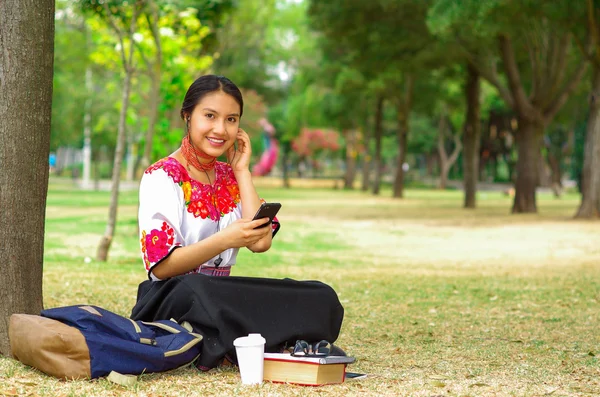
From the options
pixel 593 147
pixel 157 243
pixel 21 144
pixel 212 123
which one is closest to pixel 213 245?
pixel 157 243

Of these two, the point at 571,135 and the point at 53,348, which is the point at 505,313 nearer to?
the point at 53,348

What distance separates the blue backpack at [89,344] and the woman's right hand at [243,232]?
0.53 m

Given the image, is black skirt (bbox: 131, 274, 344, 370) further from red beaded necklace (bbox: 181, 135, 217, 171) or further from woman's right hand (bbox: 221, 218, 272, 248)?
red beaded necklace (bbox: 181, 135, 217, 171)

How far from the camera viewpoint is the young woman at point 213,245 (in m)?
4.54

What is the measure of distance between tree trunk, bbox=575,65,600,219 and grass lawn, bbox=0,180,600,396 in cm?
161

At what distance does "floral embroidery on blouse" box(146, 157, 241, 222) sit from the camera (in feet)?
15.5

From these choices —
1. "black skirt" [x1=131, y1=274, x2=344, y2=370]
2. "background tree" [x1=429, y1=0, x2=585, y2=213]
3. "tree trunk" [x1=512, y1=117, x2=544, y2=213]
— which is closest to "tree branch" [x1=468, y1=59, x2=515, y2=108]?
"background tree" [x1=429, y1=0, x2=585, y2=213]

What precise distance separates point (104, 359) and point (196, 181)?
3.41ft

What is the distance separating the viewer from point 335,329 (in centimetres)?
493

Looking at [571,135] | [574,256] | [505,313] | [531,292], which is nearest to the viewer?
[505,313]

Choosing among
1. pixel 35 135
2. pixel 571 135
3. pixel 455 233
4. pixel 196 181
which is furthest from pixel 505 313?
pixel 571 135

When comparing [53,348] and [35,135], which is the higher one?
[35,135]

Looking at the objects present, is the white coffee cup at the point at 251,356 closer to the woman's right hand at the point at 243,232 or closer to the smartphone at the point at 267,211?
the woman's right hand at the point at 243,232

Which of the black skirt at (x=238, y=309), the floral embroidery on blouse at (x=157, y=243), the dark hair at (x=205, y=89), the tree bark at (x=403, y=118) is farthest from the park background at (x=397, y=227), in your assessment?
the dark hair at (x=205, y=89)
